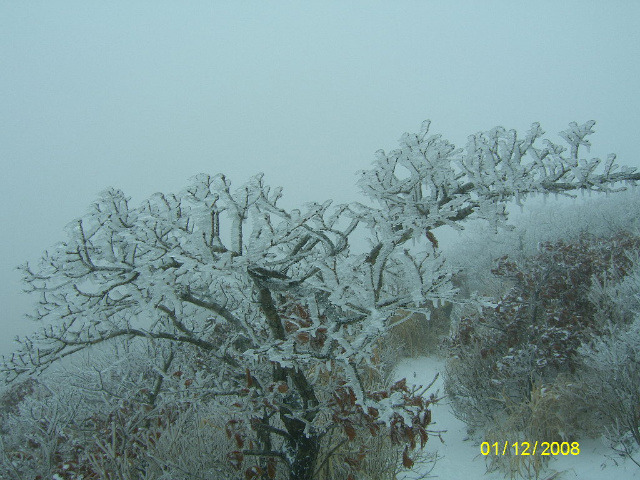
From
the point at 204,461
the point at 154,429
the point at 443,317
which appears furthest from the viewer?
the point at 443,317

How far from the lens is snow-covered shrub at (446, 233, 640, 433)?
4.71m

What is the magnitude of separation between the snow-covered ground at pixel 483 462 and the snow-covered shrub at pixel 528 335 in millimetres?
302

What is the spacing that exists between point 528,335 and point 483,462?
1.90 m

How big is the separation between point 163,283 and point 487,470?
4474 mm

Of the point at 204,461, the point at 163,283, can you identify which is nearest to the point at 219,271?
the point at 163,283

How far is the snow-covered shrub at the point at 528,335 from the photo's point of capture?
471 centimetres

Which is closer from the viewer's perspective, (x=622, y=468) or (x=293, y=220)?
(x=293, y=220)

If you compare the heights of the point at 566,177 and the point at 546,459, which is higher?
the point at 566,177

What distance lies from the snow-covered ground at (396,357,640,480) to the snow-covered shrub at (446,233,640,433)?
0.99ft

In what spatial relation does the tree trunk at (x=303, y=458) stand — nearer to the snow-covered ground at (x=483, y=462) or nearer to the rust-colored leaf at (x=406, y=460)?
the rust-colored leaf at (x=406, y=460)

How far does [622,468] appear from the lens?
347 centimetres

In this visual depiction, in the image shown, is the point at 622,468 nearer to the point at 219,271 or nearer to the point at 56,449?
the point at 219,271
